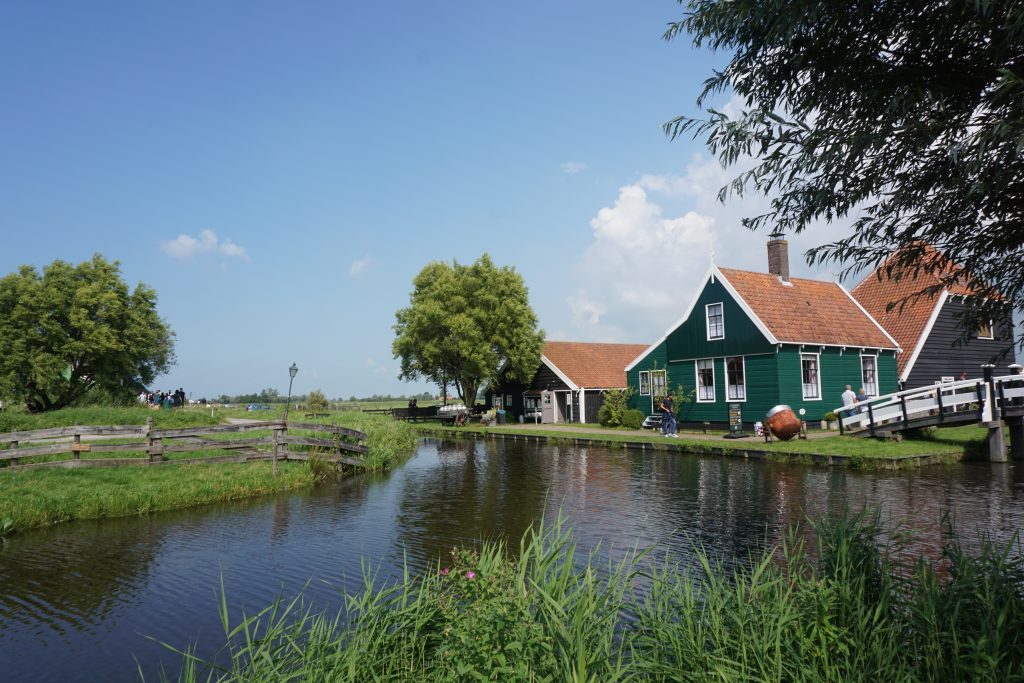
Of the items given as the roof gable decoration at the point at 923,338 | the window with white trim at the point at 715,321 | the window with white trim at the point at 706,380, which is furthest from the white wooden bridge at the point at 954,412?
the roof gable decoration at the point at 923,338

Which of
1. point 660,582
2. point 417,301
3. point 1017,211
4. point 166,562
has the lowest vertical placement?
point 166,562

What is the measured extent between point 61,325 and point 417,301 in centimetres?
2272

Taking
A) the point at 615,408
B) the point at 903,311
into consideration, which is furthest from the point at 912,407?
the point at 615,408

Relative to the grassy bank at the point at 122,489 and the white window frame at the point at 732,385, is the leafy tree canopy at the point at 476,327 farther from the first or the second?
the grassy bank at the point at 122,489

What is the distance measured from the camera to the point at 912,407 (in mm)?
20922

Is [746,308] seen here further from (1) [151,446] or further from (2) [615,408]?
(1) [151,446]

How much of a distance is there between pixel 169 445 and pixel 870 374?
93.2 feet

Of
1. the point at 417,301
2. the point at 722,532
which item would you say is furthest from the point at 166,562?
the point at 417,301

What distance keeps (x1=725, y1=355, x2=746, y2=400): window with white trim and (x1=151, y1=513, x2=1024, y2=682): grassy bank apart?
76.8 ft

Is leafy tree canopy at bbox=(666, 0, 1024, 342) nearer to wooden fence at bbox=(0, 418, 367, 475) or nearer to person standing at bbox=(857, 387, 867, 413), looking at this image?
wooden fence at bbox=(0, 418, 367, 475)

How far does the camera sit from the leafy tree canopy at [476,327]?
43.5 m

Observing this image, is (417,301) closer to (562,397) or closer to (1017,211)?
(562,397)

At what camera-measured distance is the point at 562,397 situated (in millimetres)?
43250

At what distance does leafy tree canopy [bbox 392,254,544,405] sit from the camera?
4350 centimetres
